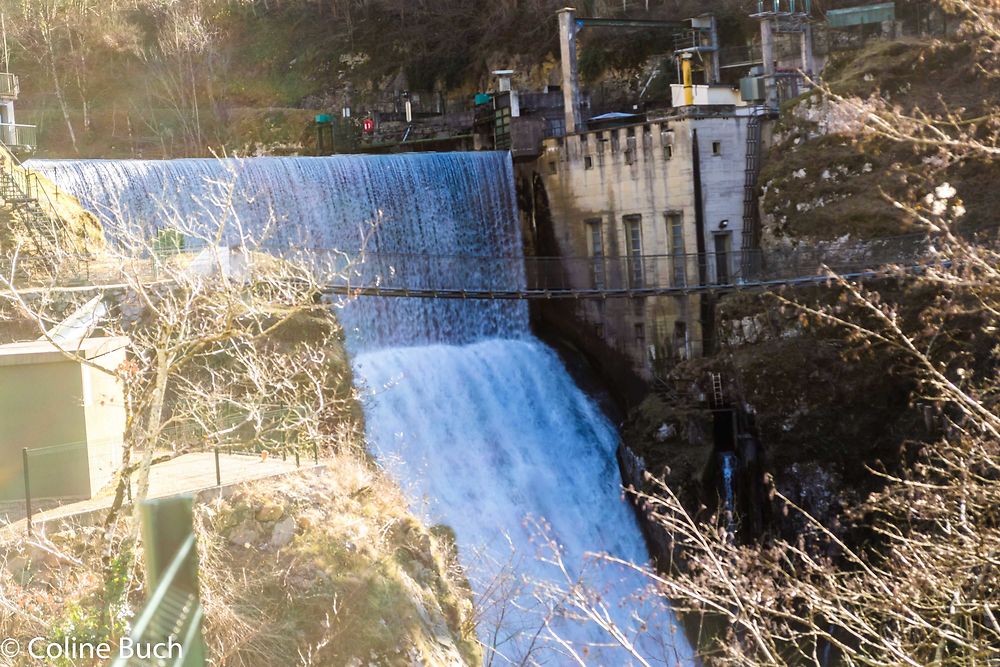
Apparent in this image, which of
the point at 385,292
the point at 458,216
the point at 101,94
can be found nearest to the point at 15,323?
the point at 385,292

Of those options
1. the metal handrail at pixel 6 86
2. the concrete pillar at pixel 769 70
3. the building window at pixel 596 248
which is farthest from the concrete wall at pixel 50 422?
the metal handrail at pixel 6 86

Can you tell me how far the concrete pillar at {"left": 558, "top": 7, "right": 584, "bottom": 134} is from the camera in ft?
105

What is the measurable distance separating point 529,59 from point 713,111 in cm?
1783

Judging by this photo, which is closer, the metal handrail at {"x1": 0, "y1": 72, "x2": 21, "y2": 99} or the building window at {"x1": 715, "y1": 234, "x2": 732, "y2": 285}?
the building window at {"x1": 715, "y1": 234, "x2": 732, "y2": 285}

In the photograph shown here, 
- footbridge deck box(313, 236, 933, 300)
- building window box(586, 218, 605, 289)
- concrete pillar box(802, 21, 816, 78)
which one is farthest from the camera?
concrete pillar box(802, 21, 816, 78)

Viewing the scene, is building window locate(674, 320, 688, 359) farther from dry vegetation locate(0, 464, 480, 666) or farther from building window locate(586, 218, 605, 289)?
dry vegetation locate(0, 464, 480, 666)

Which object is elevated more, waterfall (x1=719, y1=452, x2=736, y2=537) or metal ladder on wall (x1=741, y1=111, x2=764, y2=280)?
metal ladder on wall (x1=741, y1=111, x2=764, y2=280)

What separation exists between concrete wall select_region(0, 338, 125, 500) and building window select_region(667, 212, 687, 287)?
17.0 metres

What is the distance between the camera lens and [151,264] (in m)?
20.9

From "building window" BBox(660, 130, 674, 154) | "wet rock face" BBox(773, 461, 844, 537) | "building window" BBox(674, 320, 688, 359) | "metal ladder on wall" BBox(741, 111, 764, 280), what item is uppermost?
"building window" BBox(660, 130, 674, 154)

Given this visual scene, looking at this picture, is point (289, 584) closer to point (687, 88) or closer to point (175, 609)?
point (175, 609)

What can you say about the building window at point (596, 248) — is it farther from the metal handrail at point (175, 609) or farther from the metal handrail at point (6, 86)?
the metal handrail at point (6, 86)

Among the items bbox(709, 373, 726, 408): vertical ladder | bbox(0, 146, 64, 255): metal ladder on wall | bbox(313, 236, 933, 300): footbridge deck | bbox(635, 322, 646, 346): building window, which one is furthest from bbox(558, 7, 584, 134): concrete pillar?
bbox(0, 146, 64, 255): metal ladder on wall

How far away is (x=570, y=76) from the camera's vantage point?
3203 cm
